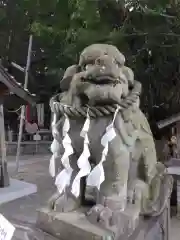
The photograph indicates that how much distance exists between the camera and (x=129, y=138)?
1.06 m

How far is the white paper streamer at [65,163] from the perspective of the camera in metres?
1.04

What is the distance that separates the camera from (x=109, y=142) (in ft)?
3.36

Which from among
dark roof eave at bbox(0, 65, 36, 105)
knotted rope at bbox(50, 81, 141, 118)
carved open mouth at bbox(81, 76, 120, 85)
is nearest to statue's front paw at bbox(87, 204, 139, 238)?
knotted rope at bbox(50, 81, 141, 118)

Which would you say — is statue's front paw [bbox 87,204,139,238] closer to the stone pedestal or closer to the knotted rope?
the stone pedestal

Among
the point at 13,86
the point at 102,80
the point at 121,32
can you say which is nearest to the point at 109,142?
the point at 102,80

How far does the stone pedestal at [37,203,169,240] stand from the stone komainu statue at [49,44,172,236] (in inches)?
1.3

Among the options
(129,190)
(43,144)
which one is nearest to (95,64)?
(129,190)

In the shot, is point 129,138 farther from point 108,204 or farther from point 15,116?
point 15,116

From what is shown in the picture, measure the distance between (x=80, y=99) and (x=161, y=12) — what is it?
0.94 m

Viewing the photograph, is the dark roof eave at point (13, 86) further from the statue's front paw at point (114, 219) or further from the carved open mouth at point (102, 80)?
the statue's front paw at point (114, 219)

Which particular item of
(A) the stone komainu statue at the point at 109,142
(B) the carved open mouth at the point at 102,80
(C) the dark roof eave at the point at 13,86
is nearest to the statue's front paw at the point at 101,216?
(A) the stone komainu statue at the point at 109,142

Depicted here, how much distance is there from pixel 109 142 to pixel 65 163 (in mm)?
162

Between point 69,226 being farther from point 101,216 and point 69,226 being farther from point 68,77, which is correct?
point 68,77

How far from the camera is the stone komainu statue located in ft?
3.33
